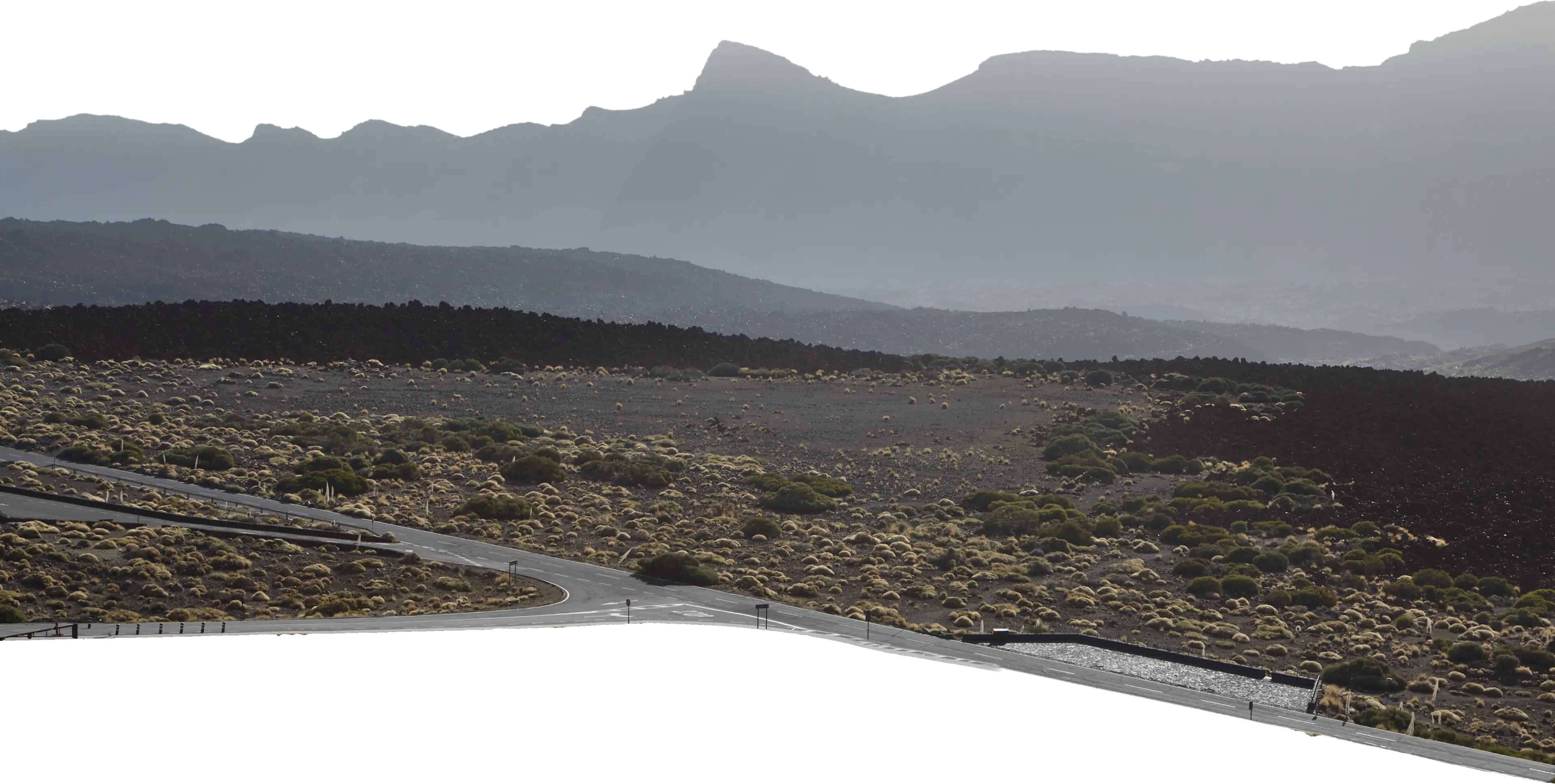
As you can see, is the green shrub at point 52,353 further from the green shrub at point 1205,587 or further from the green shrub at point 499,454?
the green shrub at point 1205,587

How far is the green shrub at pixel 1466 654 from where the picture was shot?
40.4 m

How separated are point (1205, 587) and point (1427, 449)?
26.8 metres

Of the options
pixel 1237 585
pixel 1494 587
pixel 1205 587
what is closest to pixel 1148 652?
pixel 1205 587

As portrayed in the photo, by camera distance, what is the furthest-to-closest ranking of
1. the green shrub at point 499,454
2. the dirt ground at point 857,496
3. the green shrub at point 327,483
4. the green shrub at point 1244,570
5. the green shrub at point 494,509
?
the green shrub at point 499,454
the green shrub at point 327,483
the green shrub at point 494,509
the green shrub at point 1244,570
the dirt ground at point 857,496

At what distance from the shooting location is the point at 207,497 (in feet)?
168

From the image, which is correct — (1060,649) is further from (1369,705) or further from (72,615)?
(72,615)

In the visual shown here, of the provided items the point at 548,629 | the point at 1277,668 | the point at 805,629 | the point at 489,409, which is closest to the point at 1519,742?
the point at 1277,668

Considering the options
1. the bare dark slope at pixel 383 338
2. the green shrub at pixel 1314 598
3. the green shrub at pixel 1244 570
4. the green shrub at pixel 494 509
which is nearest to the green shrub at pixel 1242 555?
the green shrub at pixel 1244 570

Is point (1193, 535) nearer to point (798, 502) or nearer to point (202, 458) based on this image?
point (798, 502)

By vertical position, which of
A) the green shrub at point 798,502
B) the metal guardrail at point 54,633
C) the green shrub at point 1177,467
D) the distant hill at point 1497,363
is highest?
the distant hill at point 1497,363

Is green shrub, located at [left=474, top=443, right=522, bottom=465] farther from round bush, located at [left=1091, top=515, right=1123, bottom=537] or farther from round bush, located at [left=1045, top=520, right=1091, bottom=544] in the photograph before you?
round bush, located at [left=1091, top=515, right=1123, bottom=537]

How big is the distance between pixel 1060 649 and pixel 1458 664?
11.1 m

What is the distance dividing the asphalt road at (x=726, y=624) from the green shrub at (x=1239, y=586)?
11.9m

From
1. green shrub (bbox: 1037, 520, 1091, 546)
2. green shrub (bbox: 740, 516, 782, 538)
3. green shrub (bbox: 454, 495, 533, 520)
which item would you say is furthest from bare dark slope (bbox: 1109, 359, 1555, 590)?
green shrub (bbox: 454, 495, 533, 520)
